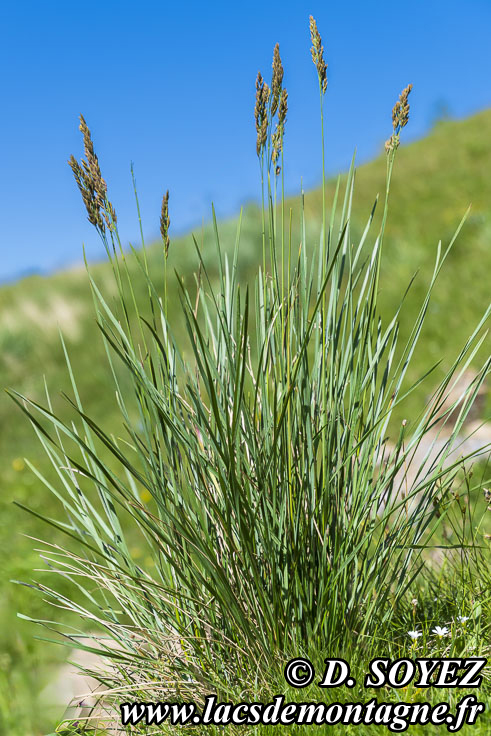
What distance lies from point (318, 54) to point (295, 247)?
685cm

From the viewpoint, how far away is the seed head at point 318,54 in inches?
54.7

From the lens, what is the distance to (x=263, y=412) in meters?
1.61

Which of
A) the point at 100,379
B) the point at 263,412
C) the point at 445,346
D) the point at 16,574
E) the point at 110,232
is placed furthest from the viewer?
the point at 100,379

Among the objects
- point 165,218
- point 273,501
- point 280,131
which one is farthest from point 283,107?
point 273,501

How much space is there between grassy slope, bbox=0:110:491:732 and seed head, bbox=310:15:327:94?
2.52 m

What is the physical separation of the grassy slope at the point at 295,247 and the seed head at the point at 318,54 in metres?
2.52

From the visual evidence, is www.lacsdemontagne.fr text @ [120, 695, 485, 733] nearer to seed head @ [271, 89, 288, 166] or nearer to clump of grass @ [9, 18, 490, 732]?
clump of grass @ [9, 18, 490, 732]

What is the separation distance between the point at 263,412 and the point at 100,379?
830 centimetres

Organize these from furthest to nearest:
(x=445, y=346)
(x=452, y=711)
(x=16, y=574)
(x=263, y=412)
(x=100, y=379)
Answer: (x=100, y=379)
(x=445, y=346)
(x=16, y=574)
(x=263, y=412)
(x=452, y=711)

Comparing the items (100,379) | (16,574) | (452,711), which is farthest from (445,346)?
(100,379)

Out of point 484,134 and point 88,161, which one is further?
point 484,134

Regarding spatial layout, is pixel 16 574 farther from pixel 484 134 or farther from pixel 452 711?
pixel 484 134

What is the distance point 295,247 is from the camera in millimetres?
8188

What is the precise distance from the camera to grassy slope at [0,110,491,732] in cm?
554
